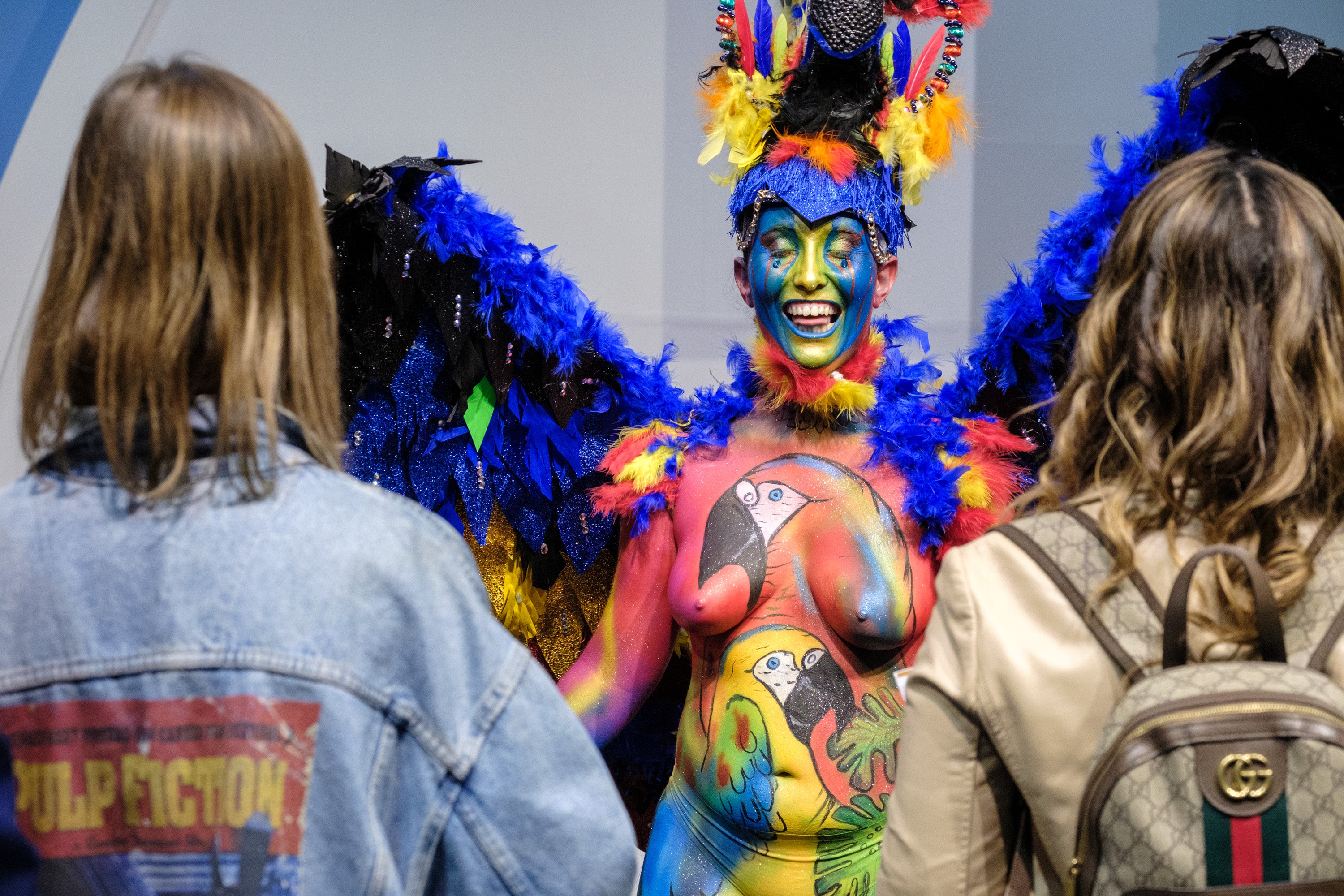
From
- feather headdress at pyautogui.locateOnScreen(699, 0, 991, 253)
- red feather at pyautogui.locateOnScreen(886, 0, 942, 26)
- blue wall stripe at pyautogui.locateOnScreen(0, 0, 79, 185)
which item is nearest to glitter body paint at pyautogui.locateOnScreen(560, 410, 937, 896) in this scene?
feather headdress at pyautogui.locateOnScreen(699, 0, 991, 253)

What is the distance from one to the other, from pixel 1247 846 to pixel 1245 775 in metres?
0.05

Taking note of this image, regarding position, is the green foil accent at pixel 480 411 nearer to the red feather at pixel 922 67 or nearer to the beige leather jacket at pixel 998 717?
the red feather at pixel 922 67

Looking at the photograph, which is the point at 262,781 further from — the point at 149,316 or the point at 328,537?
the point at 149,316

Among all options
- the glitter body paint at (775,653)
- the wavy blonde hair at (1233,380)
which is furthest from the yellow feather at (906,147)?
the wavy blonde hair at (1233,380)

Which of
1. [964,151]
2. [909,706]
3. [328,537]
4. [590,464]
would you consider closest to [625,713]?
[590,464]

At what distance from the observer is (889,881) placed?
1.01 meters

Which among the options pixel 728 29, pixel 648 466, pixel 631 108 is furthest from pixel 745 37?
pixel 631 108

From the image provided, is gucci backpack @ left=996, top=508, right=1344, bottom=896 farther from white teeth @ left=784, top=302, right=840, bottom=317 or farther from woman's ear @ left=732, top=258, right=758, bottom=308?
woman's ear @ left=732, top=258, right=758, bottom=308

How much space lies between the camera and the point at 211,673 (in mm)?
844

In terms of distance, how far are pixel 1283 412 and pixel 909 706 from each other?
369 millimetres

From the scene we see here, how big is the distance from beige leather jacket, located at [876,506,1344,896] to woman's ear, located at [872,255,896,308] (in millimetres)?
1150

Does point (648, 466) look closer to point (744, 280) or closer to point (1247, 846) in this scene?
point (744, 280)

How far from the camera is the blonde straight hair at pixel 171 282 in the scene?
2.83ft

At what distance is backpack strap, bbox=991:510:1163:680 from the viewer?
2.97 ft
